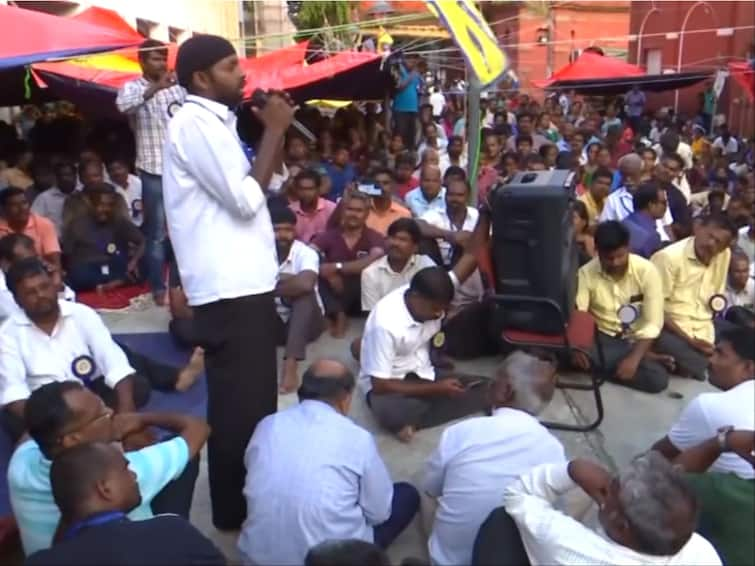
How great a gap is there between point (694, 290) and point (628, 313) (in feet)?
1.56

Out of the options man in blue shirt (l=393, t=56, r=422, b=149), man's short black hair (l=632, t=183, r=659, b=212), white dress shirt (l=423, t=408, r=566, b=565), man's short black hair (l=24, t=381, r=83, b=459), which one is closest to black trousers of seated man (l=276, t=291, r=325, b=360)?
white dress shirt (l=423, t=408, r=566, b=565)

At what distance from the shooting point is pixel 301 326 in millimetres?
4547

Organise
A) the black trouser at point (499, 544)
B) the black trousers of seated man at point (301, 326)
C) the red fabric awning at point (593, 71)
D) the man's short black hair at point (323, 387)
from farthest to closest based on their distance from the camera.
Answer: the red fabric awning at point (593, 71) < the black trousers of seated man at point (301, 326) < the man's short black hair at point (323, 387) < the black trouser at point (499, 544)

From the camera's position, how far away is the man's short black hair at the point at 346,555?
63.4 inches

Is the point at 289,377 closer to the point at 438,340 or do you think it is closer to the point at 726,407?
the point at 438,340

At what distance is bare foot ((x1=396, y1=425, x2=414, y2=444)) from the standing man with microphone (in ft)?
3.71

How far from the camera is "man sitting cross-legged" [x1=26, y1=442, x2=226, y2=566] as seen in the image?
69.1 inches

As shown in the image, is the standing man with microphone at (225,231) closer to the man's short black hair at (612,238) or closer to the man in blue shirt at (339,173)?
the man's short black hair at (612,238)

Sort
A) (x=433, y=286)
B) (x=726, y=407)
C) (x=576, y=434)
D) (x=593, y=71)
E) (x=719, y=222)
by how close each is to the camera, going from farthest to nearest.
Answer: (x=593, y=71), (x=719, y=222), (x=576, y=434), (x=433, y=286), (x=726, y=407)

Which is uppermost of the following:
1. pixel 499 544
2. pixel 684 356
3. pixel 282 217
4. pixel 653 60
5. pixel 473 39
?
pixel 473 39

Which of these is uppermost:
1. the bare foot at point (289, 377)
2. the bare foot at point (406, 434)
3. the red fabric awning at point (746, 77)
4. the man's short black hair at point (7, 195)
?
the red fabric awning at point (746, 77)

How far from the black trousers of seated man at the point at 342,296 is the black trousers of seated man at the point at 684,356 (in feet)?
5.69

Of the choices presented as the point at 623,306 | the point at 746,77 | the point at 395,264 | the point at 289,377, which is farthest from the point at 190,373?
the point at 746,77

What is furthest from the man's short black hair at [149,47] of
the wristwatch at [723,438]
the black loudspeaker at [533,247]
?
the wristwatch at [723,438]
